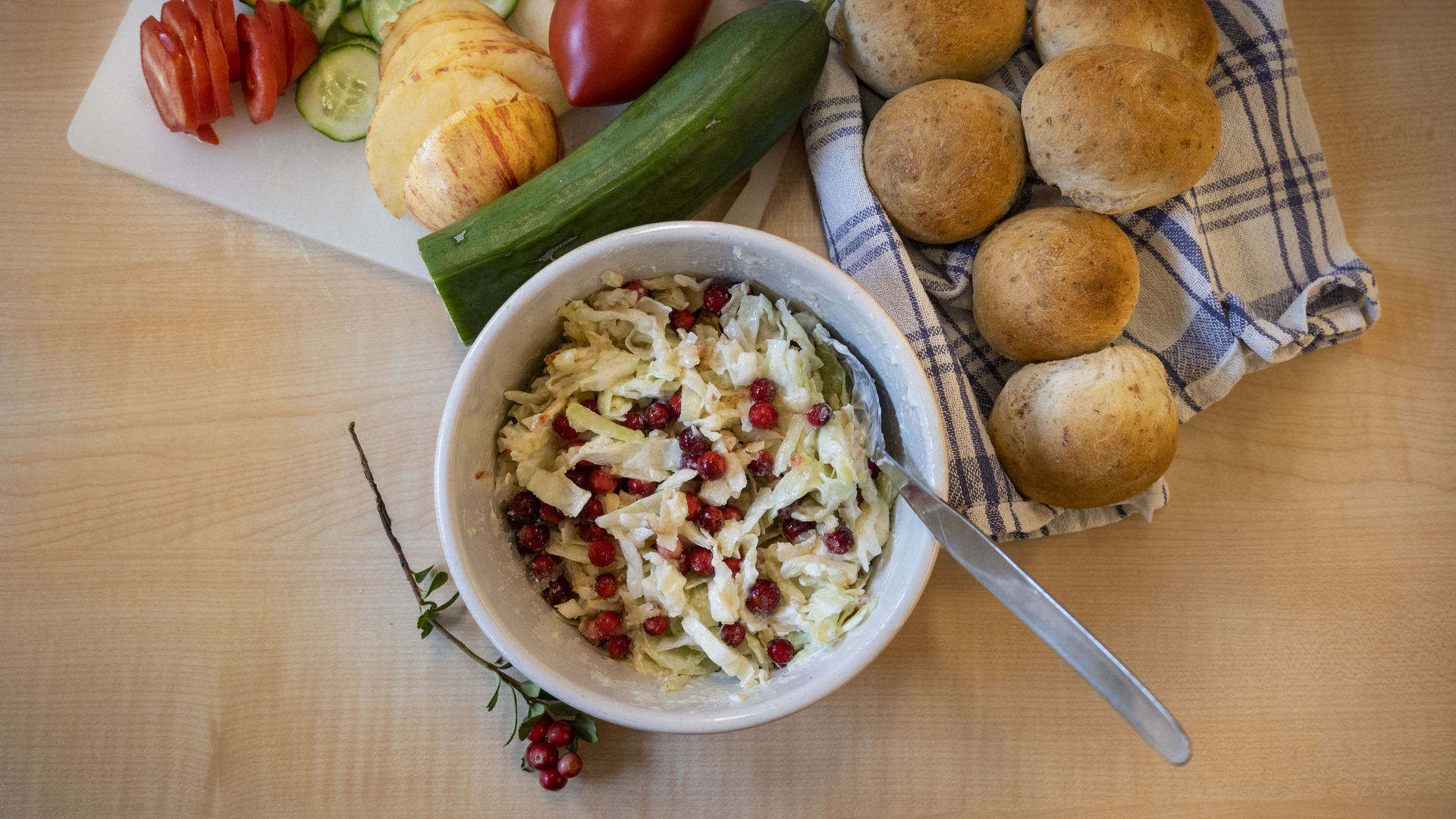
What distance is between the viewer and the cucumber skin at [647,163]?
4.09 ft

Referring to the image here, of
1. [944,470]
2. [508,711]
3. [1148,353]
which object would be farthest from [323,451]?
[1148,353]

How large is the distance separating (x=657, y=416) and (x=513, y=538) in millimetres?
284

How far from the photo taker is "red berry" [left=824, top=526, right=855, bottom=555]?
1171mm

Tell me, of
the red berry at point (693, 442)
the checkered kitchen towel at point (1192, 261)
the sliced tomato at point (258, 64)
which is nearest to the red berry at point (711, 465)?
the red berry at point (693, 442)

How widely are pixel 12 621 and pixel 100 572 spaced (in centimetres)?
16

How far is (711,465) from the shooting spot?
3.81ft

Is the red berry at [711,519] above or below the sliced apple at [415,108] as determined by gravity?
below

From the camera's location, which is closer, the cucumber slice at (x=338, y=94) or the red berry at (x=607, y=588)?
the red berry at (x=607, y=588)

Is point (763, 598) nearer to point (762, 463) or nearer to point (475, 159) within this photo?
point (762, 463)

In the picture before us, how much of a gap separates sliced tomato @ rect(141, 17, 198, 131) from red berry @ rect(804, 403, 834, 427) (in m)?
1.13

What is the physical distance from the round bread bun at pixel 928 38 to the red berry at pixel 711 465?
2.24ft

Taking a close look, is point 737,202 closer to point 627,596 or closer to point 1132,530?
point 627,596

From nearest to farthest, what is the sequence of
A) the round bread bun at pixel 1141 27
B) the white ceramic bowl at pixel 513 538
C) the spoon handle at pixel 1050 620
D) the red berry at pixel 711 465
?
the spoon handle at pixel 1050 620 < the white ceramic bowl at pixel 513 538 < the red berry at pixel 711 465 < the round bread bun at pixel 1141 27

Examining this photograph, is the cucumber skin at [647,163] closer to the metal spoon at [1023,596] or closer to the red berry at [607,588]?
the metal spoon at [1023,596]
